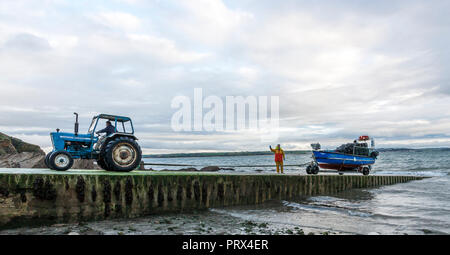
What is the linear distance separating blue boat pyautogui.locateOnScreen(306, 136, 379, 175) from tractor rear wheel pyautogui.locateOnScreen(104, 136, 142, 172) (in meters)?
16.8

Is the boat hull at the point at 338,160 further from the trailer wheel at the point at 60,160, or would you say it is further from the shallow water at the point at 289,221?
the trailer wheel at the point at 60,160

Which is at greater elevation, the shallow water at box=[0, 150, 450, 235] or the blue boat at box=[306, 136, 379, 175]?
the blue boat at box=[306, 136, 379, 175]

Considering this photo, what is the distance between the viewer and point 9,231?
7.83 meters

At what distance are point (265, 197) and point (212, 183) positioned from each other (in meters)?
3.27

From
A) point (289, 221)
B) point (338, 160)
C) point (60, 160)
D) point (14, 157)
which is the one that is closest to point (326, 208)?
point (289, 221)

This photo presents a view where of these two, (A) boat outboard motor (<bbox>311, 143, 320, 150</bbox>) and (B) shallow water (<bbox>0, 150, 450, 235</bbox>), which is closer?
(B) shallow water (<bbox>0, 150, 450, 235</bbox>)

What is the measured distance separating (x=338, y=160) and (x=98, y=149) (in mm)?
20737

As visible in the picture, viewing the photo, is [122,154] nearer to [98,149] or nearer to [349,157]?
[98,149]

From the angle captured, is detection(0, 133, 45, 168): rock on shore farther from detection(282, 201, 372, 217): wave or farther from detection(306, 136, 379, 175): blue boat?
detection(306, 136, 379, 175): blue boat

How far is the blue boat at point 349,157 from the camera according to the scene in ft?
81.3

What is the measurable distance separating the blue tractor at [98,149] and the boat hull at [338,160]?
1744 cm

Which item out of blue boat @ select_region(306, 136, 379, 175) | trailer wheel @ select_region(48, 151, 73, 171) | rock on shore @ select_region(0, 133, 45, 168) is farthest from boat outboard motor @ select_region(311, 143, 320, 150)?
rock on shore @ select_region(0, 133, 45, 168)

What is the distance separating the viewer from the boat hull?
2475 centimetres
